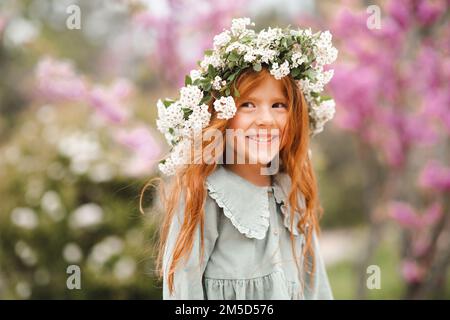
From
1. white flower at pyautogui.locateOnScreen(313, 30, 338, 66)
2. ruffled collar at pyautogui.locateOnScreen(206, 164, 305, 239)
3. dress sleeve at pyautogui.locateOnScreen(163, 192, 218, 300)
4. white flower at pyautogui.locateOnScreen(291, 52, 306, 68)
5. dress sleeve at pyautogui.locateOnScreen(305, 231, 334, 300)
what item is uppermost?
white flower at pyautogui.locateOnScreen(313, 30, 338, 66)

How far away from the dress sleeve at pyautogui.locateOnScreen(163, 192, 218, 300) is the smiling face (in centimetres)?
28

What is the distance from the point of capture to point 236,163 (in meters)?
2.03

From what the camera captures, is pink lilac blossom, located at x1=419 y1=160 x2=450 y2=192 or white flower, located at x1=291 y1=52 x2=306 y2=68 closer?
white flower, located at x1=291 y1=52 x2=306 y2=68

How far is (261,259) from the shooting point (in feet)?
6.31

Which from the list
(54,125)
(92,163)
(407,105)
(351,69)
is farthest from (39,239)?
(407,105)

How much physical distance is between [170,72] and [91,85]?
2.02ft

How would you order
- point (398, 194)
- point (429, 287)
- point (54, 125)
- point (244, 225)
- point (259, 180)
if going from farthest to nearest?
point (54, 125) → point (398, 194) → point (429, 287) → point (259, 180) → point (244, 225)

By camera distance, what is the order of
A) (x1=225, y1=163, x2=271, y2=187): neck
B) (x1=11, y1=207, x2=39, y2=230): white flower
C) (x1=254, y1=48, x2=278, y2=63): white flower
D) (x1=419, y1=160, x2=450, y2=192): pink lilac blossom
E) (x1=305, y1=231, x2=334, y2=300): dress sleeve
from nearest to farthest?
1. (x1=254, y1=48, x2=278, y2=63): white flower
2. (x1=225, y1=163, x2=271, y2=187): neck
3. (x1=305, y1=231, x2=334, y2=300): dress sleeve
4. (x1=419, y1=160, x2=450, y2=192): pink lilac blossom
5. (x1=11, y1=207, x2=39, y2=230): white flower

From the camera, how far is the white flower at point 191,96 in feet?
6.02

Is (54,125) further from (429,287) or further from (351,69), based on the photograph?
(429,287)

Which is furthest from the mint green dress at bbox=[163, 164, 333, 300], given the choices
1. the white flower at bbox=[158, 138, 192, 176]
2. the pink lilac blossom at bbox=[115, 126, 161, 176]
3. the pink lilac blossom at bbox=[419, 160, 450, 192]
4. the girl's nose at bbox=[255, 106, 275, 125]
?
the pink lilac blossom at bbox=[419, 160, 450, 192]

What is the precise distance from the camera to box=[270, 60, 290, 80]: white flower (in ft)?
5.96

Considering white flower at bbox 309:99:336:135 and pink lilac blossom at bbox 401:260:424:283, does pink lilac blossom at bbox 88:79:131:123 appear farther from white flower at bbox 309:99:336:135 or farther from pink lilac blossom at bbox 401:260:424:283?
pink lilac blossom at bbox 401:260:424:283

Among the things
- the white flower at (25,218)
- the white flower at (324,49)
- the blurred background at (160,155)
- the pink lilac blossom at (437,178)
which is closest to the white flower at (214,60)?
the white flower at (324,49)
